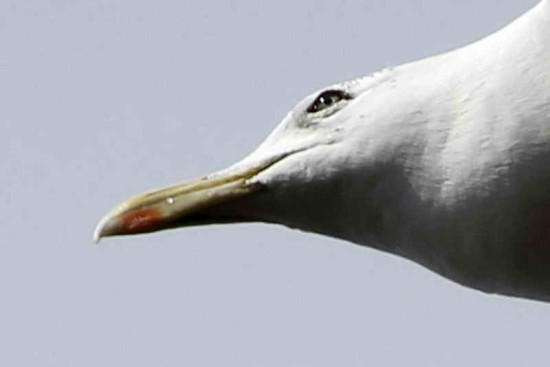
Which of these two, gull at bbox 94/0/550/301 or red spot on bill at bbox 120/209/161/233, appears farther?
red spot on bill at bbox 120/209/161/233

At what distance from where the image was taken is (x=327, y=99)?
522 centimetres

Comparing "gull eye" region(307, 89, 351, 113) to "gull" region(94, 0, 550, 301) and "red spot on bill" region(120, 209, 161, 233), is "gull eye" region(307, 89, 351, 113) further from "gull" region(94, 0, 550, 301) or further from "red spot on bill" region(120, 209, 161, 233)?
"red spot on bill" region(120, 209, 161, 233)

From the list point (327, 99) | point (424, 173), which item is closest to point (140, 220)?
point (327, 99)

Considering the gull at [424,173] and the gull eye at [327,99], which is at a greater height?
the gull eye at [327,99]

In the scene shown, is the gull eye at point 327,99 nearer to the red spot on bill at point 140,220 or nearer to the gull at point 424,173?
the gull at point 424,173

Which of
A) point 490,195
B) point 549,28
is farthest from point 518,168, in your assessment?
point 549,28

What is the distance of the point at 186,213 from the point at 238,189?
0.62 ft

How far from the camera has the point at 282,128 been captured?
17.3 ft

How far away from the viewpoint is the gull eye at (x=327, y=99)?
5195 mm

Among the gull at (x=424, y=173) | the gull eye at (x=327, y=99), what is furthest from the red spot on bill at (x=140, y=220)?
the gull eye at (x=327, y=99)

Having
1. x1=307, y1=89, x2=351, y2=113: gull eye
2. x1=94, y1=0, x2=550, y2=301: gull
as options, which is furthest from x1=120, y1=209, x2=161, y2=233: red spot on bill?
x1=307, y1=89, x2=351, y2=113: gull eye

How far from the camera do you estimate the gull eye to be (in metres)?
5.20

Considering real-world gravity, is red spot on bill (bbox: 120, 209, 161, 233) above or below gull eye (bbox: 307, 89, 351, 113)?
below

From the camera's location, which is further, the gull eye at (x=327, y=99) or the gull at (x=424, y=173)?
the gull eye at (x=327, y=99)
